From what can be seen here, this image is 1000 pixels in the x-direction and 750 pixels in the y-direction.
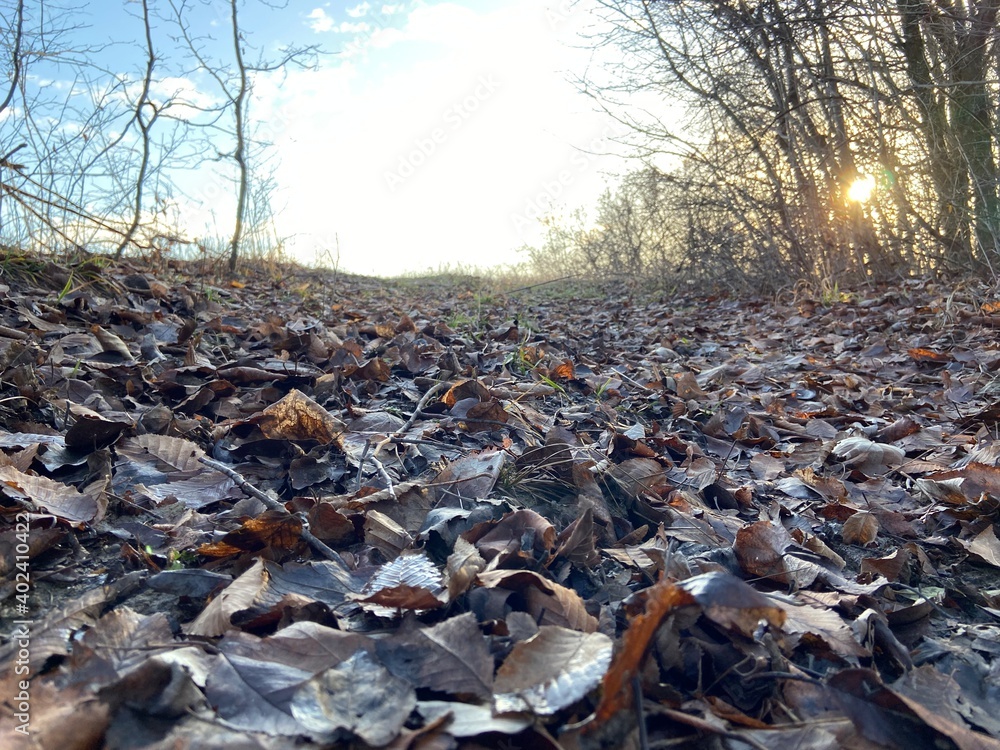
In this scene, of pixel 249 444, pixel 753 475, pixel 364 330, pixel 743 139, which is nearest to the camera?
pixel 249 444

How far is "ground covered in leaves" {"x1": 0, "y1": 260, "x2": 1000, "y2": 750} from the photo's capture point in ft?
2.48

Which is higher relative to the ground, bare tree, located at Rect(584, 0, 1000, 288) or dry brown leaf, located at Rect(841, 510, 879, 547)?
bare tree, located at Rect(584, 0, 1000, 288)

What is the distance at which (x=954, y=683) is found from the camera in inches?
37.6

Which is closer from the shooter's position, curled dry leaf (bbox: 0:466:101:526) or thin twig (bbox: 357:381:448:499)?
curled dry leaf (bbox: 0:466:101:526)

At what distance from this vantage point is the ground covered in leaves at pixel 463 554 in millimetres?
757

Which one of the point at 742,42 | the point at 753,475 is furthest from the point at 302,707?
the point at 742,42

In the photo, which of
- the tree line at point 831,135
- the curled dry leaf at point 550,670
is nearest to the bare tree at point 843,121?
the tree line at point 831,135

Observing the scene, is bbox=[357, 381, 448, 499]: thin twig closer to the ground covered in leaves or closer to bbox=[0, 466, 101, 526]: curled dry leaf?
the ground covered in leaves

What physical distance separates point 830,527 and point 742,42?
6014mm

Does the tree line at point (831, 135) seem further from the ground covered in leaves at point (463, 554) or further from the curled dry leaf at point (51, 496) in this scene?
the curled dry leaf at point (51, 496)

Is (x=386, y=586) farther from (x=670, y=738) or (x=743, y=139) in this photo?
(x=743, y=139)

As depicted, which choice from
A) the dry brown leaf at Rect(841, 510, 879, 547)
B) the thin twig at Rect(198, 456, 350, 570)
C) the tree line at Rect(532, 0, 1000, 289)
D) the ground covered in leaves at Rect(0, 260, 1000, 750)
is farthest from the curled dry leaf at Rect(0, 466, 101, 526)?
A: the tree line at Rect(532, 0, 1000, 289)
